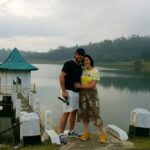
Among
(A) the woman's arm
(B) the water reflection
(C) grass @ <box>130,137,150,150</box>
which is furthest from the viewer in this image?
(B) the water reflection

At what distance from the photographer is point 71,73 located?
24.4ft

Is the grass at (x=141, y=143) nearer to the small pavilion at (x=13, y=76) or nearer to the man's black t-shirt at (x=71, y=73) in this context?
the man's black t-shirt at (x=71, y=73)

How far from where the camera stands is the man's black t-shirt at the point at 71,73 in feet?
24.3

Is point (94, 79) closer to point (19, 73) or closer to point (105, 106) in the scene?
point (19, 73)

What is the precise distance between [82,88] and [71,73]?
0.38 m

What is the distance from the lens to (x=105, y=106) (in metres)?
31.1

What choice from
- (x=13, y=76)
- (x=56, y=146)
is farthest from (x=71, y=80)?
(x=13, y=76)

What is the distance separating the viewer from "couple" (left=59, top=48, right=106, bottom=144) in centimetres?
741

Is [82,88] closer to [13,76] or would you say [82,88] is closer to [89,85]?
[89,85]

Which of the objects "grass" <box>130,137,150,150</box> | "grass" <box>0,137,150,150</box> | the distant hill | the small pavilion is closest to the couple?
"grass" <box>0,137,150,150</box>

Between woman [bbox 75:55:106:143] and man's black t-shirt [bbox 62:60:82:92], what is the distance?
0.10m

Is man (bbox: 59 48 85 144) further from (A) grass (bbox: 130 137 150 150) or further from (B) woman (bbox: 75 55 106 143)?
(A) grass (bbox: 130 137 150 150)

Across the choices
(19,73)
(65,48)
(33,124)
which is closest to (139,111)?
(33,124)

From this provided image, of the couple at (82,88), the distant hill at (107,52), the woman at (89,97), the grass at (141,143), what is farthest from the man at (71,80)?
the distant hill at (107,52)
